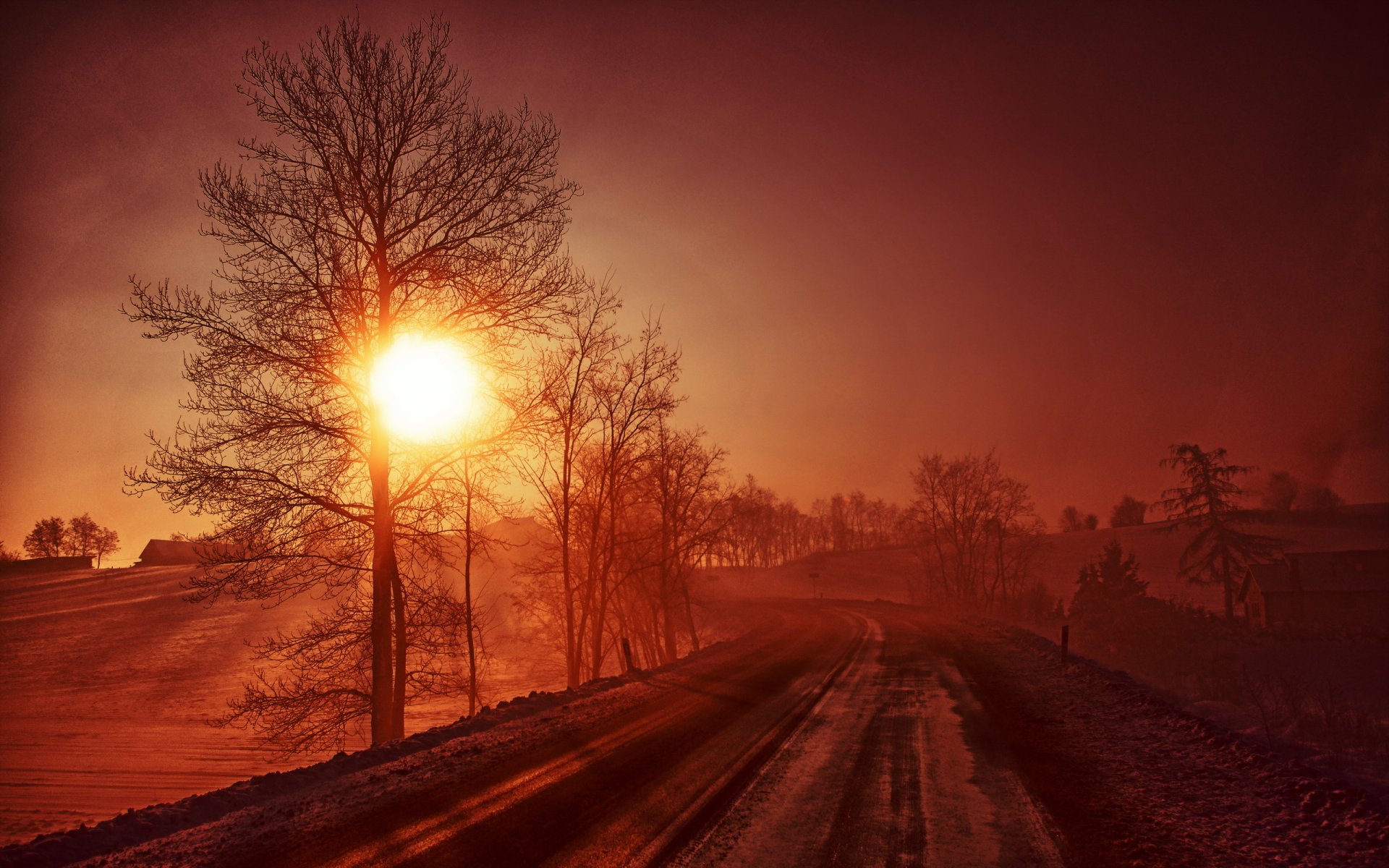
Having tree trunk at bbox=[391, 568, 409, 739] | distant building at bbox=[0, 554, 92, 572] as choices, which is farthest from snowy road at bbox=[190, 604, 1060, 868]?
distant building at bbox=[0, 554, 92, 572]

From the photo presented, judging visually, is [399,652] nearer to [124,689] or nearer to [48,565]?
[124,689]

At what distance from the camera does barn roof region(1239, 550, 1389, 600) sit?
49.3 m

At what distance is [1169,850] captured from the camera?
5.08 meters

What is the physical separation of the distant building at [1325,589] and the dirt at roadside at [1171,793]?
54.9 meters

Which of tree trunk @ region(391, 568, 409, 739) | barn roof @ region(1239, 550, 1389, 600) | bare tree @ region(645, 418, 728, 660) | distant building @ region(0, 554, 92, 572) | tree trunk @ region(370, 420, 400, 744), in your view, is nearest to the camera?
tree trunk @ region(370, 420, 400, 744)

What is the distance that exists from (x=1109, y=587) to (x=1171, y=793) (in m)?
42.5

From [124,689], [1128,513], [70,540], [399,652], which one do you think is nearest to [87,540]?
[70,540]

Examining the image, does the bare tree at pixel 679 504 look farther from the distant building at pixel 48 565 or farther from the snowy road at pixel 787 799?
the distant building at pixel 48 565

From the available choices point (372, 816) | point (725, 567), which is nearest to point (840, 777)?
point (372, 816)

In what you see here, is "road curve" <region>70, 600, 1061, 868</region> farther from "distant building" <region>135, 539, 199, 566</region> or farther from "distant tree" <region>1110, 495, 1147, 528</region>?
"distant tree" <region>1110, 495, 1147, 528</region>

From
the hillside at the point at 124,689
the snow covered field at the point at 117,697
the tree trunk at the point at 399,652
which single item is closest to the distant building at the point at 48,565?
the hillside at the point at 124,689

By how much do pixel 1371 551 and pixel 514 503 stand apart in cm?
6840

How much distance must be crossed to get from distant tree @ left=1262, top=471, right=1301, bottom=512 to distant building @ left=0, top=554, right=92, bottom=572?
617 feet

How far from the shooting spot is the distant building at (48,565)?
255 feet
